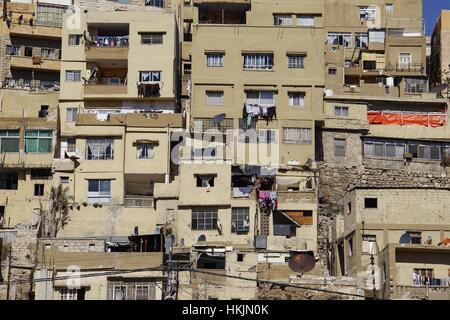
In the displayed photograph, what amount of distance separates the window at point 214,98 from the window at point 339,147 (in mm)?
6230

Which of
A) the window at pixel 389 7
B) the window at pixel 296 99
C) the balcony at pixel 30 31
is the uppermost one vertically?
the window at pixel 389 7

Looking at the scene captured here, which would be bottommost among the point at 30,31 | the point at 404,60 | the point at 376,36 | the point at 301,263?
the point at 301,263

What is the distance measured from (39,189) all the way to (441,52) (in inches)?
1023

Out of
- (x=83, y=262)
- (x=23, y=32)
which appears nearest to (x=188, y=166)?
(x=83, y=262)

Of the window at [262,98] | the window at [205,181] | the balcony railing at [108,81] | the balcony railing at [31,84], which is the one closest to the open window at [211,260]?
the window at [205,181]

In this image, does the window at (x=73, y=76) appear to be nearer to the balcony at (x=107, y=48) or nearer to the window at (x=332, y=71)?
the balcony at (x=107, y=48)

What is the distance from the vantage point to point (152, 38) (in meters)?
58.5

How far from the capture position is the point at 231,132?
185 feet

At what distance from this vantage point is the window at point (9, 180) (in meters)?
55.1

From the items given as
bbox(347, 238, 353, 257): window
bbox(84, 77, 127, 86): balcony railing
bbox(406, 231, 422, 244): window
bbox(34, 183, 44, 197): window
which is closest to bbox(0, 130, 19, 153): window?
bbox(34, 183, 44, 197): window

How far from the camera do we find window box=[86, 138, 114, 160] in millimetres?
55375

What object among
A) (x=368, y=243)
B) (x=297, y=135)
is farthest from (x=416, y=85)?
(x=368, y=243)

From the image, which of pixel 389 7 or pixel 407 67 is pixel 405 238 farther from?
pixel 389 7

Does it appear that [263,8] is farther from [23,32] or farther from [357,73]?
[23,32]
